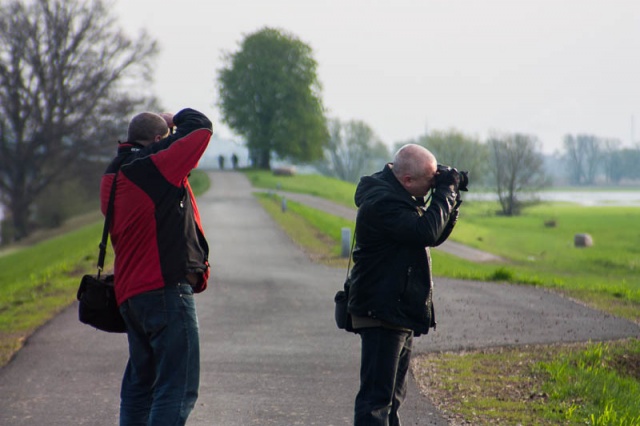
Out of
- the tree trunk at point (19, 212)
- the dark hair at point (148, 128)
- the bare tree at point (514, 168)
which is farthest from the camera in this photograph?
the bare tree at point (514, 168)

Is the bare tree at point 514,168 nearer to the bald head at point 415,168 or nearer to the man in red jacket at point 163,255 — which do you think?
the bald head at point 415,168

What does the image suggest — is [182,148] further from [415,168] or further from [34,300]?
[34,300]

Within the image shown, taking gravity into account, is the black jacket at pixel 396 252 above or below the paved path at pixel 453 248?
above

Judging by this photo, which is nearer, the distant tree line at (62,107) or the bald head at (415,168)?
the bald head at (415,168)

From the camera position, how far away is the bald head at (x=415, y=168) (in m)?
4.61

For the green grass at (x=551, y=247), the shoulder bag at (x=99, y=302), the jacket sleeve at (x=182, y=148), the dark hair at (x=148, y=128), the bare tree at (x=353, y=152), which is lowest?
Answer: the green grass at (x=551, y=247)

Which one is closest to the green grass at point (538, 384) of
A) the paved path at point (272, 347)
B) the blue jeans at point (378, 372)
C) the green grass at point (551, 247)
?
the paved path at point (272, 347)

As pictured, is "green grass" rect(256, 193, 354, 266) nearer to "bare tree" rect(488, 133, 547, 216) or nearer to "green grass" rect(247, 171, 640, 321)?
"green grass" rect(247, 171, 640, 321)

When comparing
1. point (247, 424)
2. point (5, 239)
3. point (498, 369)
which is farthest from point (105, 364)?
point (5, 239)

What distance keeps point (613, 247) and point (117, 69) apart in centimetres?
2493

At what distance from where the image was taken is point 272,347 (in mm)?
8789

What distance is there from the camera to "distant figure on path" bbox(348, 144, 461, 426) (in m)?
4.54

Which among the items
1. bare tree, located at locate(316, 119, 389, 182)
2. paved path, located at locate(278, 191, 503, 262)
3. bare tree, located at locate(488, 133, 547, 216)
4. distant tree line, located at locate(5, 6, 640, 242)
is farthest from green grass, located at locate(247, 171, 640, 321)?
bare tree, located at locate(316, 119, 389, 182)

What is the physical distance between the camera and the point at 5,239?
1657 inches
